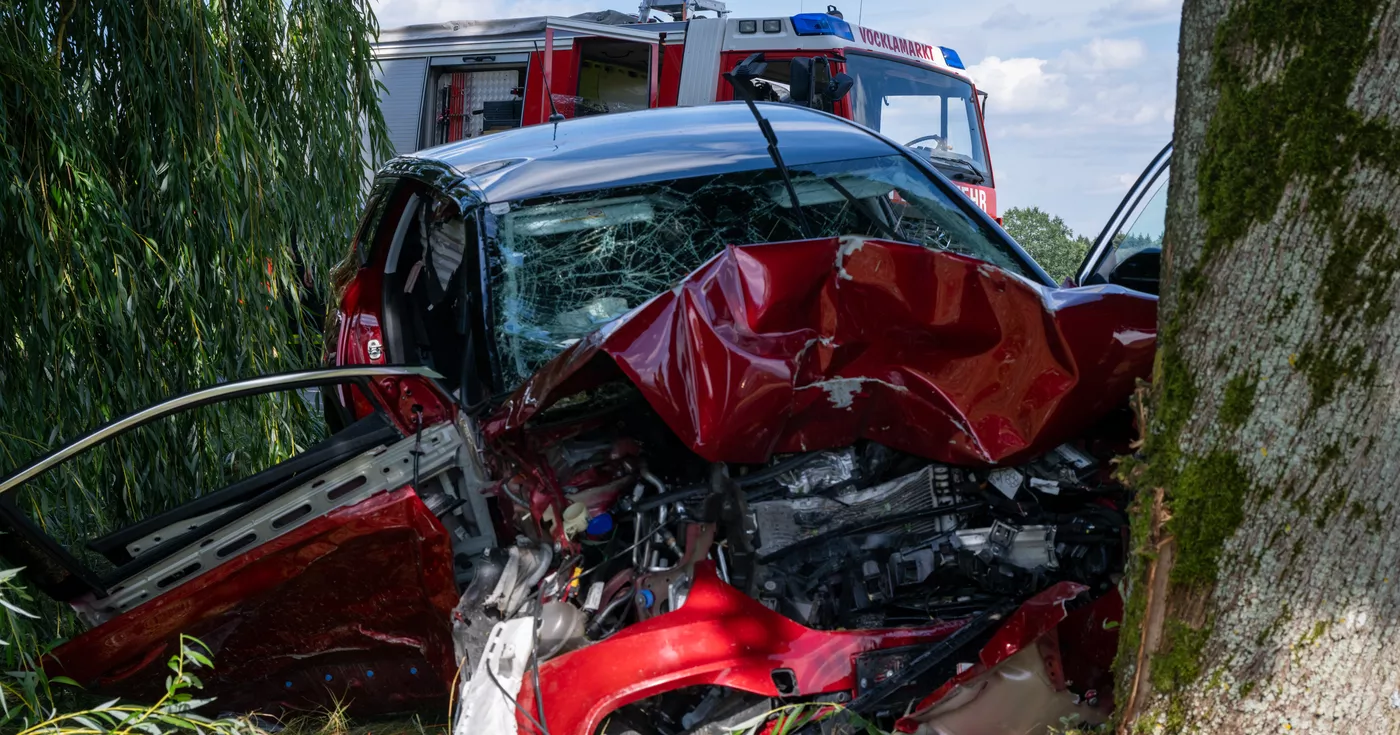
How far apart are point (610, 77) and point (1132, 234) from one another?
680cm

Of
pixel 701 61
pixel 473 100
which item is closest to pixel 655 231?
pixel 701 61

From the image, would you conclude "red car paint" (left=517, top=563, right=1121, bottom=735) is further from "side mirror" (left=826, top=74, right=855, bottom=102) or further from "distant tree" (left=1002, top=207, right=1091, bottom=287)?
"distant tree" (left=1002, top=207, right=1091, bottom=287)

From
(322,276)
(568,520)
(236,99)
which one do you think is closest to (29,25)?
(236,99)

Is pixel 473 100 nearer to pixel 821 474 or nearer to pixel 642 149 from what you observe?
pixel 642 149

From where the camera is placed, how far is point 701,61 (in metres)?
9.84

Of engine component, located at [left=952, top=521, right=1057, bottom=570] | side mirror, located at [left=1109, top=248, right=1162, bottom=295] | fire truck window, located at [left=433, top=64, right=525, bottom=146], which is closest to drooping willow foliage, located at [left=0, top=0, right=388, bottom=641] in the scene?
engine component, located at [left=952, top=521, right=1057, bottom=570]

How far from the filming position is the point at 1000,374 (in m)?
2.71

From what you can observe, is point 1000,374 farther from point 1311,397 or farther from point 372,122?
point 372,122

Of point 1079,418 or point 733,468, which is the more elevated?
point 1079,418

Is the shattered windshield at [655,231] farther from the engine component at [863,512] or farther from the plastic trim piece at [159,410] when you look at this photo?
the engine component at [863,512]

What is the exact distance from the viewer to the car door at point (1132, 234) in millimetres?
4191

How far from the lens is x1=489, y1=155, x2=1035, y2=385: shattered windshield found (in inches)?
139

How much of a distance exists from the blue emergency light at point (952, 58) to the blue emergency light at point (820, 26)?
43.7 inches

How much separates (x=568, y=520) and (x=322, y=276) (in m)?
2.98
